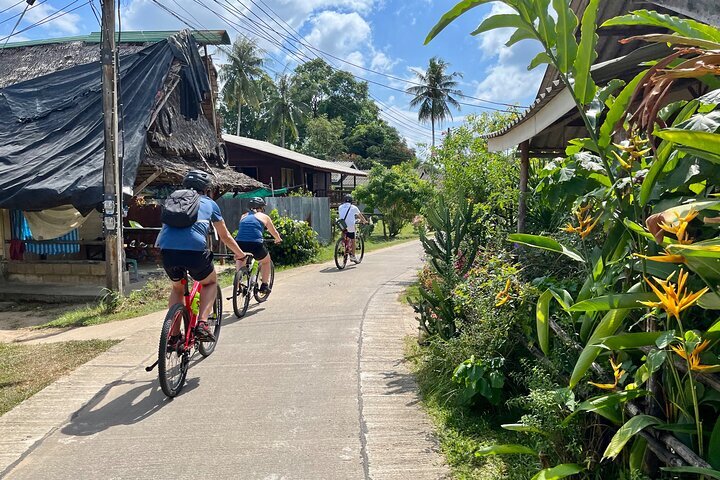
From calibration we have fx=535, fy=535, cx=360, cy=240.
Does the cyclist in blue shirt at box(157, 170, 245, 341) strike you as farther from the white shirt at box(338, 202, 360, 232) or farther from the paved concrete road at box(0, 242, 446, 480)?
the white shirt at box(338, 202, 360, 232)

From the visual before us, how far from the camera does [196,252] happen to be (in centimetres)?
493

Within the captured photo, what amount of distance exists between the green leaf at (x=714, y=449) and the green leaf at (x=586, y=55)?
1.56 m

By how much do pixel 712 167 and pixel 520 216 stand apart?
3411mm

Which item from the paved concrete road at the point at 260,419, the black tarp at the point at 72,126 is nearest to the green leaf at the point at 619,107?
the paved concrete road at the point at 260,419

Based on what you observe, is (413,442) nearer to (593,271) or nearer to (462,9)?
(593,271)

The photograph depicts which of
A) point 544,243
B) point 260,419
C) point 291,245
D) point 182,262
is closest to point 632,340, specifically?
point 544,243

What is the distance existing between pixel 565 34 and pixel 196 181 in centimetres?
368

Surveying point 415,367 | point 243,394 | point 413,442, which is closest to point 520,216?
point 415,367

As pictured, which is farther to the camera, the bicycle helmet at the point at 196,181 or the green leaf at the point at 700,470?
the bicycle helmet at the point at 196,181

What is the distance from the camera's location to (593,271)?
275cm

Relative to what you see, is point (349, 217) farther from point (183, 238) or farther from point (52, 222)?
point (183, 238)

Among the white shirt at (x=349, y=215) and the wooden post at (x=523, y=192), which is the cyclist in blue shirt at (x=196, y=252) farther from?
the white shirt at (x=349, y=215)

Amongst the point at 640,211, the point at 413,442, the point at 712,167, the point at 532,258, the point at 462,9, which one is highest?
the point at 462,9

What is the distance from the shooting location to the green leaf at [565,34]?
8.55ft
